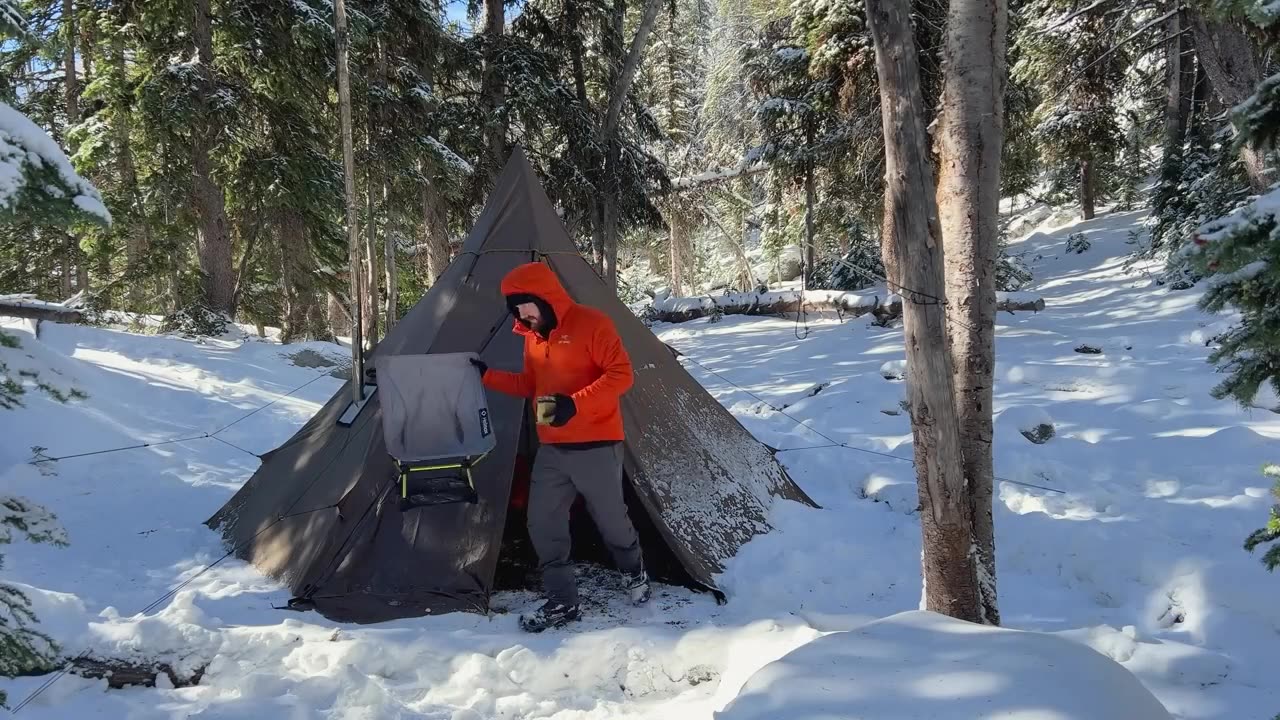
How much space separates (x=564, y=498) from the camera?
3742 millimetres

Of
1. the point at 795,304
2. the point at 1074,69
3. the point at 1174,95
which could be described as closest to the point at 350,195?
the point at 795,304

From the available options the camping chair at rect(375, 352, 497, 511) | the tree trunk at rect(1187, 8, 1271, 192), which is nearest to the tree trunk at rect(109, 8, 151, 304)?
the camping chair at rect(375, 352, 497, 511)

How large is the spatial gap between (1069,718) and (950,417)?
4.61ft

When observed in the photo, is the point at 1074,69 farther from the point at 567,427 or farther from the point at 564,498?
the point at 564,498

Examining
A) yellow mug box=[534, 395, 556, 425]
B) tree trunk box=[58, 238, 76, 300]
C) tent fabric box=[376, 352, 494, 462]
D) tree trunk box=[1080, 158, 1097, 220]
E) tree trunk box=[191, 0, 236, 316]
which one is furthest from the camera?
tree trunk box=[1080, 158, 1097, 220]

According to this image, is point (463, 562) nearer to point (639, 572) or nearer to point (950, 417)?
point (639, 572)

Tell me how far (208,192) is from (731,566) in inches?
377

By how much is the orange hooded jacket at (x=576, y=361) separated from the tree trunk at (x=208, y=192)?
751 centimetres

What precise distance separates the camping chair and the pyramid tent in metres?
0.13

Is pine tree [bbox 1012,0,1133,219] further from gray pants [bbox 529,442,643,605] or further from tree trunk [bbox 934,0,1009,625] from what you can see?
gray pants [bbox 529,442,643,605]

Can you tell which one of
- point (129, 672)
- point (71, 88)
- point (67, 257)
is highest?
point (71, 88)

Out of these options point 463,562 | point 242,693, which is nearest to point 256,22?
point 463,562

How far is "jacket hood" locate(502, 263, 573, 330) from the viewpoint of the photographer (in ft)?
11.9

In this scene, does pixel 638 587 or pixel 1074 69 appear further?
pixel 1074 69
